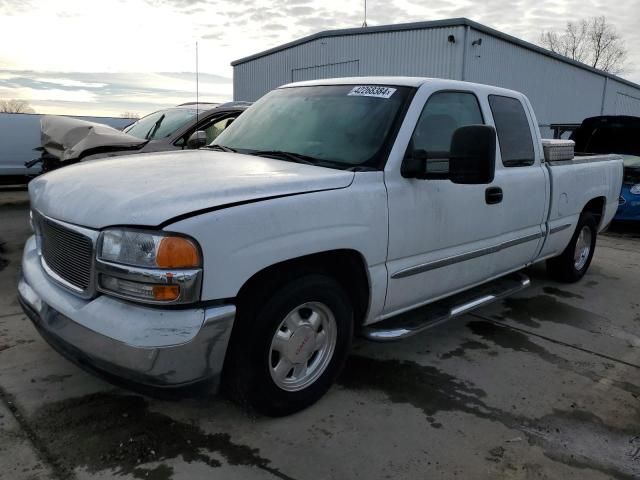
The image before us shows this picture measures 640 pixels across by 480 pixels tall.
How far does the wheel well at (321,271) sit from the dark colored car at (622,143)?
25.4 ft

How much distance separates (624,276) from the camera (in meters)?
6.53

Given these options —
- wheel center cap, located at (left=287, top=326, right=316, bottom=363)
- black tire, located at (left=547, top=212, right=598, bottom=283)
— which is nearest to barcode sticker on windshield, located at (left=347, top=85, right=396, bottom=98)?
wheel center cap, located at (left=287, top=326, right=316, bottom=363)

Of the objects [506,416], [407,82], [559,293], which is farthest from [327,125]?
[559,293]

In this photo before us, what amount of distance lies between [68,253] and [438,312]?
237cm

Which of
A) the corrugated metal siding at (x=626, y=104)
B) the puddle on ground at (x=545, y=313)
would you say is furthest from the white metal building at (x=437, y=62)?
the puddle on ground at (x=545, y=313)

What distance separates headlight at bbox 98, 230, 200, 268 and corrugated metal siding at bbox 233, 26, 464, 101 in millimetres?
15305

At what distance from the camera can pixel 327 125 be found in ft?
11.8

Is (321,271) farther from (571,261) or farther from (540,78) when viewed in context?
(540,78)

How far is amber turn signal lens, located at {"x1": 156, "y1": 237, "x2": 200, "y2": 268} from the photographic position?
2328mm

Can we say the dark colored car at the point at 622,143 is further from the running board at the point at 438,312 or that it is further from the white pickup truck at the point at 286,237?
the white pickup truck at the point at 286,237

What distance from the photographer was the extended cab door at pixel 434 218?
10.8 feet

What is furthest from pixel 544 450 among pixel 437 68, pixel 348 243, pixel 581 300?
pixel 437 68

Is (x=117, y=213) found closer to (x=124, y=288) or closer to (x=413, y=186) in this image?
(x=124, y=288)

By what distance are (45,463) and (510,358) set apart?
3.02m
